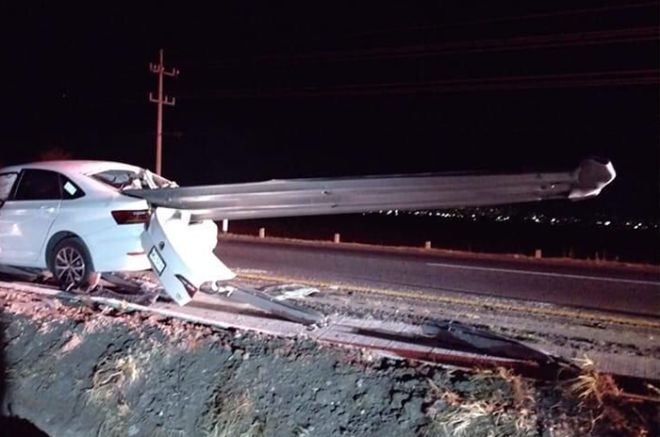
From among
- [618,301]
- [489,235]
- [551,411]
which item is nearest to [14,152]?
[489,235]

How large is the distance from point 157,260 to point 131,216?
3.35 feet

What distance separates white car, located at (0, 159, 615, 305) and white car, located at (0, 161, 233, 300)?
0.01 metres

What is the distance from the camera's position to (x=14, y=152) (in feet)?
155

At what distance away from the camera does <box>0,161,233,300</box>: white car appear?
677 cm

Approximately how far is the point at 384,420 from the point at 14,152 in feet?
167

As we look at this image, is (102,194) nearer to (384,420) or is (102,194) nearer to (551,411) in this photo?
(384,420)

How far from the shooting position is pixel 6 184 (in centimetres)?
788

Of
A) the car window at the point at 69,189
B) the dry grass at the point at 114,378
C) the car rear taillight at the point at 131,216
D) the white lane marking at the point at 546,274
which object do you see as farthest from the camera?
the white lane marking at the point at 546,274

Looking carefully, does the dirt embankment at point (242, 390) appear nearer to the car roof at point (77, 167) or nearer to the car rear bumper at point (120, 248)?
the car rear bumper at point (120, 248)

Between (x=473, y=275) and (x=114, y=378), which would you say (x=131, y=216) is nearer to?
(x=114, y=378)

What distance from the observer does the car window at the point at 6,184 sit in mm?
7777

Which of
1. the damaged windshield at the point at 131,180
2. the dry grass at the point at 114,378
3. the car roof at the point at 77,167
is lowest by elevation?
the dry grass at the point at 114,378

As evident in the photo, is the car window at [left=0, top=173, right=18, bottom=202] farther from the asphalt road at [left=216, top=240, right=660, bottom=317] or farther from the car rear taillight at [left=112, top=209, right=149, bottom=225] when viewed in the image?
the asphalt road at [left=216, top=240, right=660, bottom=317]

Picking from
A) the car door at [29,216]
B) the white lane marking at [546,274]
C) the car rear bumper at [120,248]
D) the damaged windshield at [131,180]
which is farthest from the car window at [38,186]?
the white lane marking at [546,274]
